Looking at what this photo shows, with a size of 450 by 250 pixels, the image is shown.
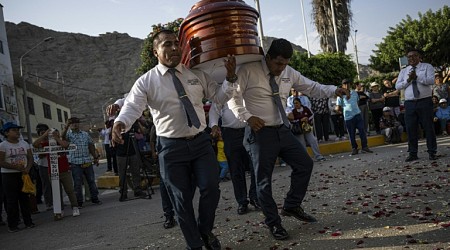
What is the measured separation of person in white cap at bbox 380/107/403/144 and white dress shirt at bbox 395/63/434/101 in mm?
5215

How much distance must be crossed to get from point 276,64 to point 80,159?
19.8 feet

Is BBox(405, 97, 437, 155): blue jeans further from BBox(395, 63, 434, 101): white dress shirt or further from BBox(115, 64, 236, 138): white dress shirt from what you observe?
BBox(115, 64, 236, 138): white dress shirt

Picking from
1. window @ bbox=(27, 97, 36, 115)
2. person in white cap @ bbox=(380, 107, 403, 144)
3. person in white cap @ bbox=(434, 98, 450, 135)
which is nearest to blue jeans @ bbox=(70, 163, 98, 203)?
person in white cap @ bbox=(380, 107, 403, 144)

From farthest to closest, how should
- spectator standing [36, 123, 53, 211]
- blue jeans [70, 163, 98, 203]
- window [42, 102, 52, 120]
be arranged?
window [42, 102, 52, 120]
blue jeans [70, 163, 98, 203]
spectator standing [36, 123, 53, 211]

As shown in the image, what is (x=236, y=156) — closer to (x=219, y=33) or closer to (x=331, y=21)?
(x=219, y=33)

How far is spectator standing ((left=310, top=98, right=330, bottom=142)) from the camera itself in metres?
13.5

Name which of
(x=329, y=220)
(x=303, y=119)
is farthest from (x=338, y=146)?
(x=329, y=220)

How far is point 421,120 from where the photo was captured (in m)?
7.72

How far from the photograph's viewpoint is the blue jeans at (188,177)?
3783mm

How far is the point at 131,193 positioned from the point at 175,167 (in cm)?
675

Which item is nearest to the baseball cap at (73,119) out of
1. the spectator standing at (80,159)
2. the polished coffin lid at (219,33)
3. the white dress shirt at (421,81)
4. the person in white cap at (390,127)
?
the spectator standing at (80,159)

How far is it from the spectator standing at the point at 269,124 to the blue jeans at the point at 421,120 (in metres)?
4.21

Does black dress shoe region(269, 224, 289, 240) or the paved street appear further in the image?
black dress shoe region(269, 224, 289, 240)

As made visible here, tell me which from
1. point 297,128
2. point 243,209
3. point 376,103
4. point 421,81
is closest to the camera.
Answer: point 243,209
